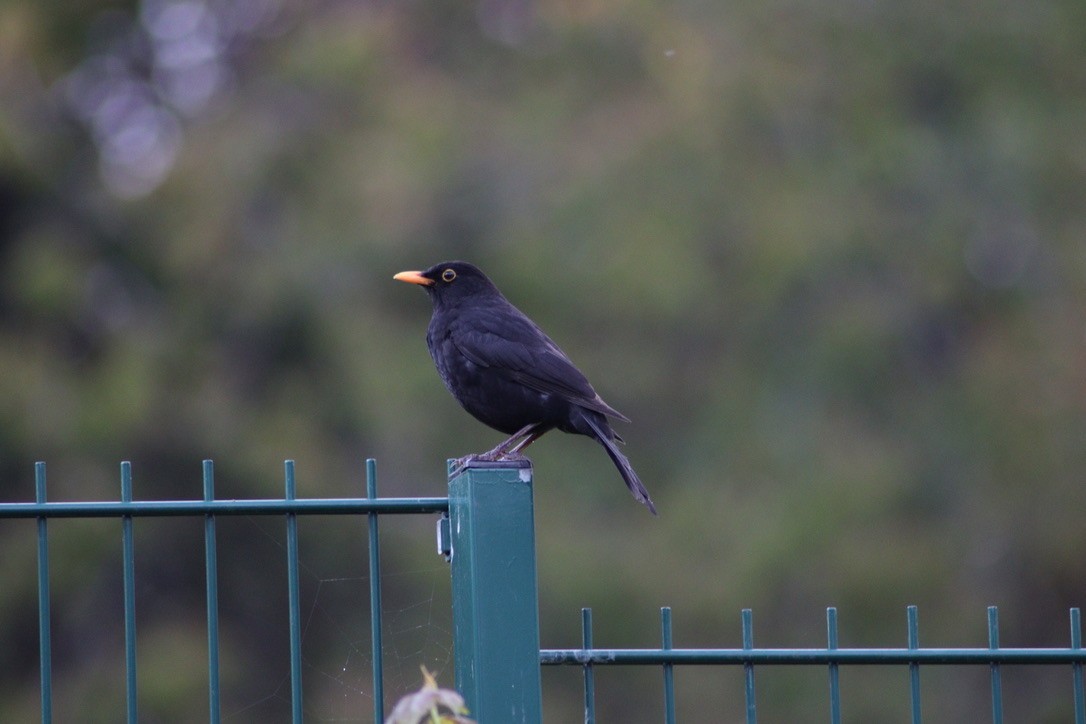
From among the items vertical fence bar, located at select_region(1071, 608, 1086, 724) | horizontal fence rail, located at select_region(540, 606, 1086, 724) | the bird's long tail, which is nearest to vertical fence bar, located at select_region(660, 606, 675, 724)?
horizontal fence rail, located at select_region(540, 606, 1086, 724)

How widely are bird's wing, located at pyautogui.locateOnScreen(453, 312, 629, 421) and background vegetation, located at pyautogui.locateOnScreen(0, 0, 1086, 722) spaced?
6.26m

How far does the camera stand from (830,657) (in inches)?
142

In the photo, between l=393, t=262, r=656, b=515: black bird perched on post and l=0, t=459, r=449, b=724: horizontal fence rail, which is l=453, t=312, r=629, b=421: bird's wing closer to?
l=393, t=262, r=656, b=515: black bird perched on post

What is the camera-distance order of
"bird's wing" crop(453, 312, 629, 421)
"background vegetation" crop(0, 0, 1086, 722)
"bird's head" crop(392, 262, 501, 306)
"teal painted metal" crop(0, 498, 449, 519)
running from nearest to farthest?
"teal painted metal" crop(0, 498, 449, 519)
"bird's wing" crop(453, 312, 629, 421)
"bird's head" crop(392, 262, 501, 306)
"background vegetation" crop(0, 0, 1086, 722)

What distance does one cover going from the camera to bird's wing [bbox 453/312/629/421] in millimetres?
5609

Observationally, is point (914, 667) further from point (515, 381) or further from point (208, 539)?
point (515, 381)

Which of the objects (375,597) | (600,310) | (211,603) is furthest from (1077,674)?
(600,310)

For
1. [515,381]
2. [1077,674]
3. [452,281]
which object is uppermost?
[452,281]

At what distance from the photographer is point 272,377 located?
14.0 m

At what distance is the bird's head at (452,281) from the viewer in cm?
636

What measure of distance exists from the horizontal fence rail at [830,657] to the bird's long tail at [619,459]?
1205 millimetres

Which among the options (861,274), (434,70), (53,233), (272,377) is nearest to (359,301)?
(272,377)

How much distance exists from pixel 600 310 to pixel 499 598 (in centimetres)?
1141

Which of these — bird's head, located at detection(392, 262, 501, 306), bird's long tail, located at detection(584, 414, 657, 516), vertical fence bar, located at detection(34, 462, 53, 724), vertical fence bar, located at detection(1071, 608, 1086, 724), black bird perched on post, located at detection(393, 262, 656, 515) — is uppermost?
bird's head, located at detection(392, 262, 501, 306)
